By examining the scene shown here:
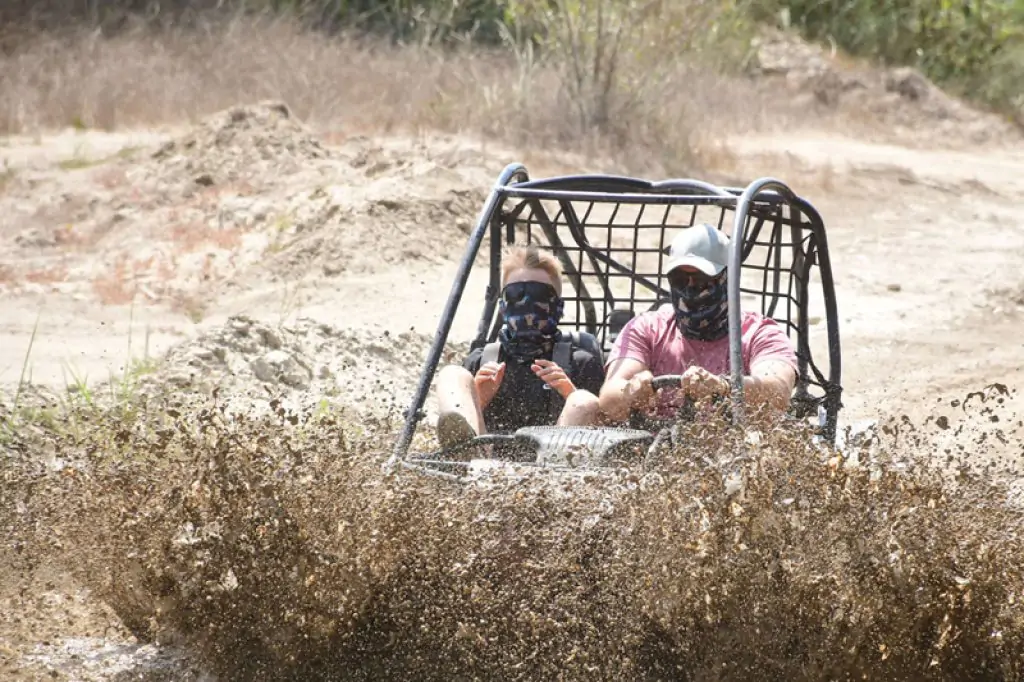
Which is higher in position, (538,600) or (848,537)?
(848,537)

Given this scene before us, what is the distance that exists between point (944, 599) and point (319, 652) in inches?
75.7

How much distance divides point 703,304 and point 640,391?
0.46 metres

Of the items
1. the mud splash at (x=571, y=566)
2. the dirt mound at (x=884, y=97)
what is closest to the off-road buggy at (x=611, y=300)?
the mud splash at (x=571, y=566)

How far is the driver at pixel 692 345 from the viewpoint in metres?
5.52

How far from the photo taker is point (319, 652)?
15.9ft

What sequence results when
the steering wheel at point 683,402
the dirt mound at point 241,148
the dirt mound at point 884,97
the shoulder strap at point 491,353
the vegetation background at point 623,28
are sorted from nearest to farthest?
the steering wheel at point 683,402 < the shoulder strap at point 491,353 < the dirt mound at point 241,148 < the vegetation background at point 623,28 < the dirt mound at point 884,97

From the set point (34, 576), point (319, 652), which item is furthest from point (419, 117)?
point (319, 652)

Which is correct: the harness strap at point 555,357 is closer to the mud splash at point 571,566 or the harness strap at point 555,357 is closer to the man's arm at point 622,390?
the man's arm at point 622,390

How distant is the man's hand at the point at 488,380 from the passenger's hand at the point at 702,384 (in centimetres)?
94

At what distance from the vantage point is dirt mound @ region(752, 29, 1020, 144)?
77.0 ft

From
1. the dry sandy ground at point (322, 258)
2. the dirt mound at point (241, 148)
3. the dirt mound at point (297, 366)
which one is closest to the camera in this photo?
the dirt mound at point (297, 366)

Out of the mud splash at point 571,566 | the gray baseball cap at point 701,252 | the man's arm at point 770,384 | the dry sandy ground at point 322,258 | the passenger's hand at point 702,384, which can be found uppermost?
the gray baseball cap at point 701,252

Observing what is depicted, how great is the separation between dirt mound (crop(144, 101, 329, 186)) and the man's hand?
8.80 m

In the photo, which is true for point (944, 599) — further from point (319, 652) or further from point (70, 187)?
point (70, 187)
